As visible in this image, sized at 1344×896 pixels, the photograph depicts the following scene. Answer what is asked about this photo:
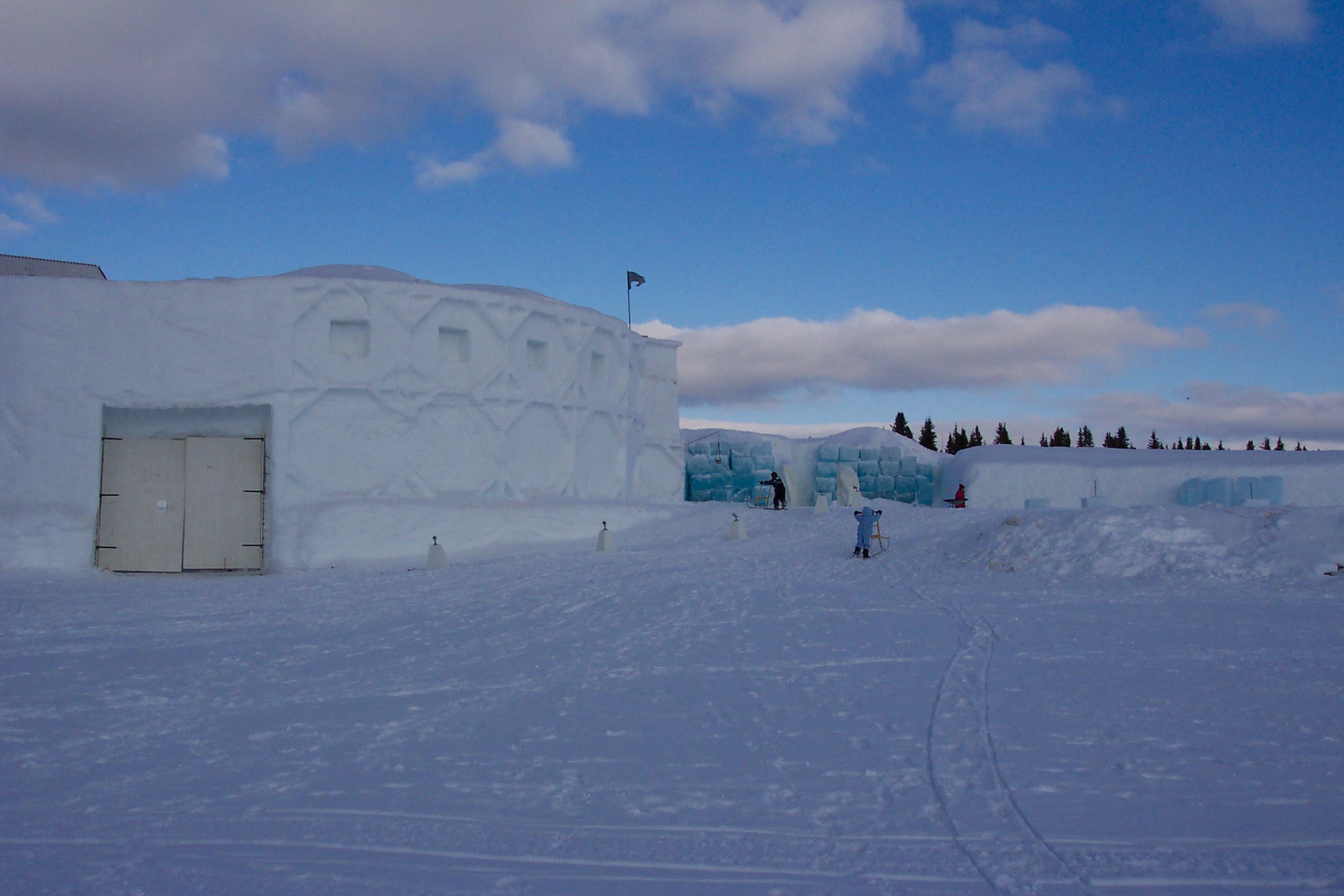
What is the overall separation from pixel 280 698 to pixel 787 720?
3919mm

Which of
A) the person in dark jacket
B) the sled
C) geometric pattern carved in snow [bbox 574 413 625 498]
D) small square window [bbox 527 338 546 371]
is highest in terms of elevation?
small square window [bbox 527 338 546 371]

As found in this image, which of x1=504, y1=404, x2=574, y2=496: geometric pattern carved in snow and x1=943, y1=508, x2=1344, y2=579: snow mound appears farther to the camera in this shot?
x1=504, y1=404, x2=574, y2=496: geometric pattern carved in snow

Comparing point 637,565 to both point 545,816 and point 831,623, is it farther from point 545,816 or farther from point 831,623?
point 545,816

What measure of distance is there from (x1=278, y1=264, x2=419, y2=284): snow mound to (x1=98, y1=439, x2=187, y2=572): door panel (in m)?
4.79

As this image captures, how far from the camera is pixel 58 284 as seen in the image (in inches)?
674

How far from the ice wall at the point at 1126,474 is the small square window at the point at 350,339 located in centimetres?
2108

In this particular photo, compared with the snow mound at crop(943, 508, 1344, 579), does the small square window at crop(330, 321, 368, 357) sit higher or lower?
higher

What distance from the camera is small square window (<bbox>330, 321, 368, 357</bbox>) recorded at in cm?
1838

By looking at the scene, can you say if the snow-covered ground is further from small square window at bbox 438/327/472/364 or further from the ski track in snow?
small square window at bbox 438/327/472/364

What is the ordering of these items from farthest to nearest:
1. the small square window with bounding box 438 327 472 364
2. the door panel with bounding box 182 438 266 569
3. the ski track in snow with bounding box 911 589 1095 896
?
the small square window with bounding box 438 327 472 364, the door panel with bounding box 182 438 266 569, the ski track in snow with bounding box 911 589 1095 896

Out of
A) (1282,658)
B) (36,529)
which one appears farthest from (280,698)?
(36,529)

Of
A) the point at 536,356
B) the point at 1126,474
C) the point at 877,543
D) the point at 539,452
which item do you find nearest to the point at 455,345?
the point at 536,356

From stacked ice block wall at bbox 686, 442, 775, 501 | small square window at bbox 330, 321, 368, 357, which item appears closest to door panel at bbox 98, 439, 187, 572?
small square window at bbox 330, 321, 368, 357

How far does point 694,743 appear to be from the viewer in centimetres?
559
